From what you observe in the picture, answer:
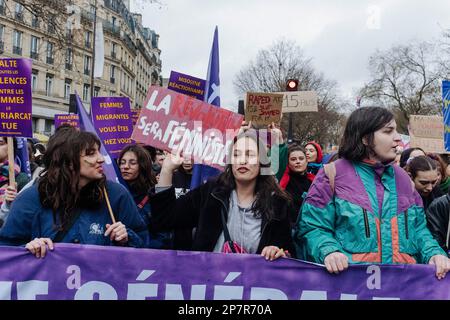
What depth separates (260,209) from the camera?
2.91 metres

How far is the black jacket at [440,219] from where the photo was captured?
3.15 m

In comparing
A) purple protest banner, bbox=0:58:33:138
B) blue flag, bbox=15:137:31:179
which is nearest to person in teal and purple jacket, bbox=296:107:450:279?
purple protest banner, bbox=0:58:33:138

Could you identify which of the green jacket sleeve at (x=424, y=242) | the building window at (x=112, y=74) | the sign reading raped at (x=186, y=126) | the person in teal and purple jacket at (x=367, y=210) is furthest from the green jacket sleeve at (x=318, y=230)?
the building window at (x=112, y=74)

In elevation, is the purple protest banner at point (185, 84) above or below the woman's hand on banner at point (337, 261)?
above

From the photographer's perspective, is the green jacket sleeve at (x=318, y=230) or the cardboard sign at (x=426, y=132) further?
the cardboard sign at (x=426, y=132)

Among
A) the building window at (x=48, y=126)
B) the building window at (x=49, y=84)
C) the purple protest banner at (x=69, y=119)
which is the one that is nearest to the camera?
the purple protest banner at (x=69, y=119)

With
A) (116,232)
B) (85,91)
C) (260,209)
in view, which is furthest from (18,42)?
(260,209)

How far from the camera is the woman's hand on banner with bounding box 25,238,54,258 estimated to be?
2.62m

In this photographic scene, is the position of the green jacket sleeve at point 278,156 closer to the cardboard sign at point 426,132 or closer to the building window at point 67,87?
the cardboard sign at point 426,132

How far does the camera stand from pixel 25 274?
268cm

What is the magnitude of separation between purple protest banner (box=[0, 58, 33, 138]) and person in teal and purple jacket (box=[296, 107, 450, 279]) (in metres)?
2.73

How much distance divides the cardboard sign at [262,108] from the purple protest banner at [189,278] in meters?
2.76
